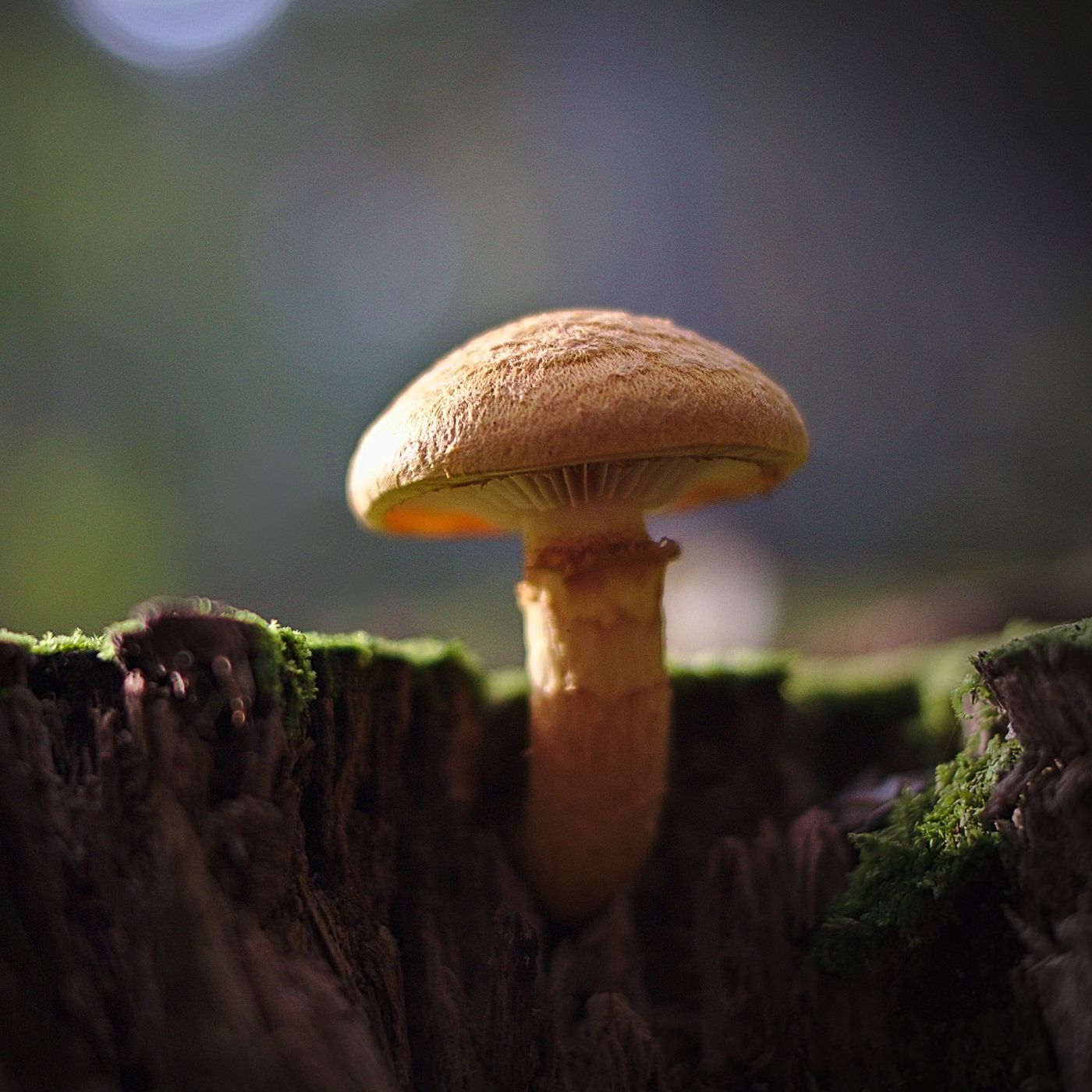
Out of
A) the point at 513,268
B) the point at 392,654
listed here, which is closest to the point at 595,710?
the point at 392,654

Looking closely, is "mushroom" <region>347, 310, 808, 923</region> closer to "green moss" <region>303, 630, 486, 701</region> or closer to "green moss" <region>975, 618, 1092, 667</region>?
"green moss" <region>303, 630, 486, 701</region>

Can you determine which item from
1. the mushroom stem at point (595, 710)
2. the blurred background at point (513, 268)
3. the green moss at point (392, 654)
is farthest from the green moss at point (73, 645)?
the blurred background at point (513, 268)

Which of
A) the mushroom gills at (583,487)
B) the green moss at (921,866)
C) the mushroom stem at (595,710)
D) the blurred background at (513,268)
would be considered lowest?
the green moss at (921,866)

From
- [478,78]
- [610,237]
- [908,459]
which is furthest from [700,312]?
[478,78]

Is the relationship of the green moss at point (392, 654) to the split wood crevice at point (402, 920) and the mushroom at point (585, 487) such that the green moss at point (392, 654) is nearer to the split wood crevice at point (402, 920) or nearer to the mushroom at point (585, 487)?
the split wood crevice at point (402, 920)

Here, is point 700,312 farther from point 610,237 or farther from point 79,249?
point 79,249

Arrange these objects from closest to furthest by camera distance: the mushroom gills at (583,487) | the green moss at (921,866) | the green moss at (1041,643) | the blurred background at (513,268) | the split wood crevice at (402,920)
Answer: the split wood crevice at (402,920)
the green moss at (1041,643)
the green moss at (921,866)
the mushroom gills at (583,487)
the blurred background at (513,268)

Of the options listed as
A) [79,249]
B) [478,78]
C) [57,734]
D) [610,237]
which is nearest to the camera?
[57,734]
